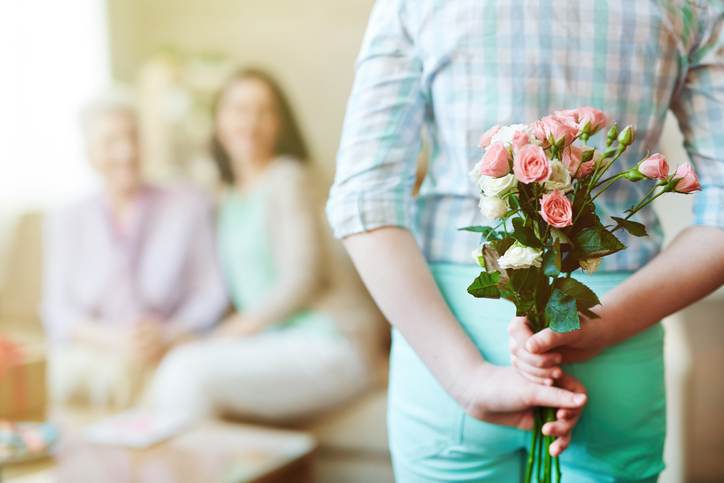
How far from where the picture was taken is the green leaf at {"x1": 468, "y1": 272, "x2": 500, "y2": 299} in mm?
721

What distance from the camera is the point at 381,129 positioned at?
32.6 inches

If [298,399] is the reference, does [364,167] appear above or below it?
above

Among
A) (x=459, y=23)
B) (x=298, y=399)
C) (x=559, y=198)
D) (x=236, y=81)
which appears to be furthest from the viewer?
(x=236, y=81)

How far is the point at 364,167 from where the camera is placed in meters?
0.83

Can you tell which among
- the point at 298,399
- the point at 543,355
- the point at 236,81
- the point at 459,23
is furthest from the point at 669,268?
the point at 236,81

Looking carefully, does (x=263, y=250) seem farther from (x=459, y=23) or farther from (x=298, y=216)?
(x=459, y=23)

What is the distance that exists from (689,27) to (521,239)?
286mm

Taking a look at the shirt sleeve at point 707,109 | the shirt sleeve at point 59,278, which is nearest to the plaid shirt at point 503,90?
the shirt sleeve at point 707,109

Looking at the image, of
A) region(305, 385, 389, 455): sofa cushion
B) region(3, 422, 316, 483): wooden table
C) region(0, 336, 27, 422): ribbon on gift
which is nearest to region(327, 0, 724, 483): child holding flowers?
region(3, 422, 316, 483): wooden table

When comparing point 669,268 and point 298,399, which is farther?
point 298,399

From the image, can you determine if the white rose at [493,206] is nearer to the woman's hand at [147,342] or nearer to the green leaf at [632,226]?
the green leaf at [632,226]

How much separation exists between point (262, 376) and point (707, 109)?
157cm

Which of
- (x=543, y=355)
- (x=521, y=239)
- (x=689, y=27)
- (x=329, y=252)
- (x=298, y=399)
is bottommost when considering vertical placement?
(x=298, y=399)

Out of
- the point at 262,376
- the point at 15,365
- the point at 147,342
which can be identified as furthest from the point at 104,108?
the point at 15,365
